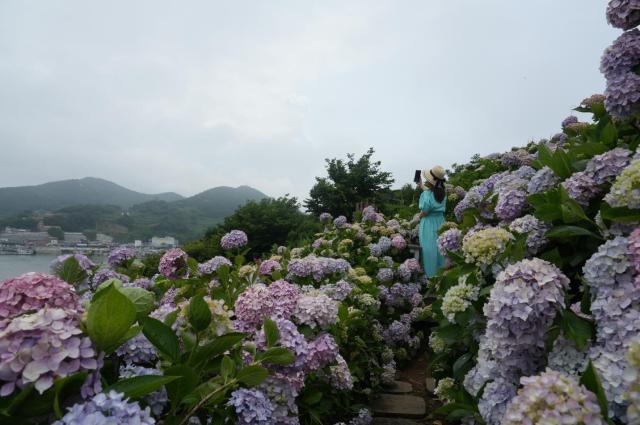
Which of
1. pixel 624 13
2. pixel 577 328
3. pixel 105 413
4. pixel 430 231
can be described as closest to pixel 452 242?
pixel 624 13

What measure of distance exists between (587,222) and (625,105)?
580mm

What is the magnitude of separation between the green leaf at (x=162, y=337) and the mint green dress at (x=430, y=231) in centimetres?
561

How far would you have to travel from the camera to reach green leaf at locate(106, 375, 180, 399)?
0.91 metres

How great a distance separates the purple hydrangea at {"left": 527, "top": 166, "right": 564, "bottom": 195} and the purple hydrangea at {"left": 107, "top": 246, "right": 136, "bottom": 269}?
2745mm

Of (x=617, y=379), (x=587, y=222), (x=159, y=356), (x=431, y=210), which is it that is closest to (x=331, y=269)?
(x=587, y=222)

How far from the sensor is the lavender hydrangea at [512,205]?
219cm

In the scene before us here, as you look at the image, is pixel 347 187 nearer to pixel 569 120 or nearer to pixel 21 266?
pixel 569 120

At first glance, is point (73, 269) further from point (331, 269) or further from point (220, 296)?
point (331, 269)

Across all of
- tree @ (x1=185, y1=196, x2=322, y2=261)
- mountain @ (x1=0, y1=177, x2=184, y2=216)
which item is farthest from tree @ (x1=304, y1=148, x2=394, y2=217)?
mountain @ (x1=0, y1=177, x2=184, y2=216)

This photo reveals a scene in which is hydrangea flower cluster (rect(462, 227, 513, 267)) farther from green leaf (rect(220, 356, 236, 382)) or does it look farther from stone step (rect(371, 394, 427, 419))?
stone step (rect(371, 394, 427, 419))

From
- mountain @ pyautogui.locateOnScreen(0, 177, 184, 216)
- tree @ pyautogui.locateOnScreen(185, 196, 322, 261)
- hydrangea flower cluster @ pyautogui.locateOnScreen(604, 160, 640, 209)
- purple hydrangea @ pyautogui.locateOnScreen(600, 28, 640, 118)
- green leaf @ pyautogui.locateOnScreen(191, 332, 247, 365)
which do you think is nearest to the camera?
green leaf @ pyautogui.locateOnScreen(191, 332, 247, 365)

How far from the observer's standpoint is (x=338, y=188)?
1586 cm

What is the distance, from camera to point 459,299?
7.14ft

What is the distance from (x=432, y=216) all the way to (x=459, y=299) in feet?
15.0
